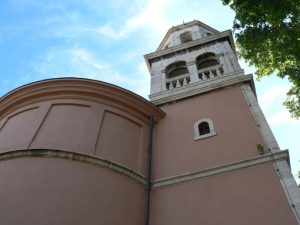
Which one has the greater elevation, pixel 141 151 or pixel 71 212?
pixel 141 151

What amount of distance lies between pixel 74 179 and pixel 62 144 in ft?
5.52

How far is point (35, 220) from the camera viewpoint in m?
8.19

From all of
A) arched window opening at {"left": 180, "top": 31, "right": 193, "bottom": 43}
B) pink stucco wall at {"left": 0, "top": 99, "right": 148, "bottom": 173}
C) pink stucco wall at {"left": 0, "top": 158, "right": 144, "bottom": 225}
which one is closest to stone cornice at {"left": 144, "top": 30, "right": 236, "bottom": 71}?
arched window opening at {"left": 180, "top": 31, "right": 193, "bottom": 43}

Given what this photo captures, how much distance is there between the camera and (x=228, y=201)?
934cm

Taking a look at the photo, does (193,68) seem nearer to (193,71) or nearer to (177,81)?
(193,71)

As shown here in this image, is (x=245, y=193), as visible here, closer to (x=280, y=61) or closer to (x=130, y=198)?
(x=130, y=198)

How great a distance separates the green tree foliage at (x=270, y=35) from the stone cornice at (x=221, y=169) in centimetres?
333

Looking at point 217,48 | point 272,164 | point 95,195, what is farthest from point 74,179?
point 217,48

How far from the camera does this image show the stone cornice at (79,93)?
12555mm

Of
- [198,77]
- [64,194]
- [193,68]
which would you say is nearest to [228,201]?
[64,194]

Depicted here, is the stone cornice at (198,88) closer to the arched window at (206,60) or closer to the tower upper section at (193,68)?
the tower upper section at (193,68)

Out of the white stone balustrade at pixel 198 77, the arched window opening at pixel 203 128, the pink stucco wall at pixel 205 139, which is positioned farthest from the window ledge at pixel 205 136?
the white stone balustrade at pixel 198 77

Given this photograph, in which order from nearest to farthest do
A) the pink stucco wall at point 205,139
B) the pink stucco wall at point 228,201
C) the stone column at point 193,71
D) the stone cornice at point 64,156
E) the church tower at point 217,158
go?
the pink stucco wall at point 228,201 → the church tower at point 217,158 → the stone cornice at point 64,156 → the pink stucco wall at point 205,139 → the stone column at point 193,71

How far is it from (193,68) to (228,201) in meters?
8.78
